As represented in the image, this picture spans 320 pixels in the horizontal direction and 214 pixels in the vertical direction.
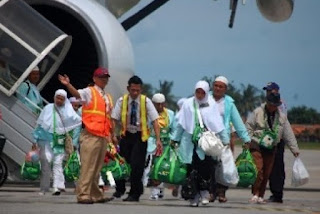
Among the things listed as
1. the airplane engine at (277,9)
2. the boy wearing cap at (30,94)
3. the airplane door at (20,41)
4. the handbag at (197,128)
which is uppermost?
the airplane engine at (277,9)

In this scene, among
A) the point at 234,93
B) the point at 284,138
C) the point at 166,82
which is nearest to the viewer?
the point at 284,138

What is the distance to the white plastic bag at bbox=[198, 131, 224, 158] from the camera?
1343cm

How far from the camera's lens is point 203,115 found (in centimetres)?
1391

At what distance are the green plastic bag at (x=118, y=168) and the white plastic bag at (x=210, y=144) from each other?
143cm

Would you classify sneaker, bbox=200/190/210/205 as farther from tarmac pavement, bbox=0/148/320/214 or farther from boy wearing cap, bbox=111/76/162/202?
boy wearing cap, bbox=111/76/162/202

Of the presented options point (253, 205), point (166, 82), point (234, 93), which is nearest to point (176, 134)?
point (253, 205)

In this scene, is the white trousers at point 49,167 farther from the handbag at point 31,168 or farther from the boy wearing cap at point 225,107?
the boy wearing cap at point 225,107

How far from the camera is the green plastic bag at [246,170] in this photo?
48.2 ft

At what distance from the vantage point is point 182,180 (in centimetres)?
1379

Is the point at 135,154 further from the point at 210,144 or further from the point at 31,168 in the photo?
the point at 31,168

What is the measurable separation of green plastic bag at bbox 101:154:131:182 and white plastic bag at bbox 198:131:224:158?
1.43 meters

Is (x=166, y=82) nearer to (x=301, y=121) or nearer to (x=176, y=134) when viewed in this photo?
(x=301, y=121)

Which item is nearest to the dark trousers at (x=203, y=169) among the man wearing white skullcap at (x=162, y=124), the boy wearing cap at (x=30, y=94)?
the man wearing white skullcap at (x=162, y=124)

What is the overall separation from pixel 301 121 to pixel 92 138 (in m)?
119
